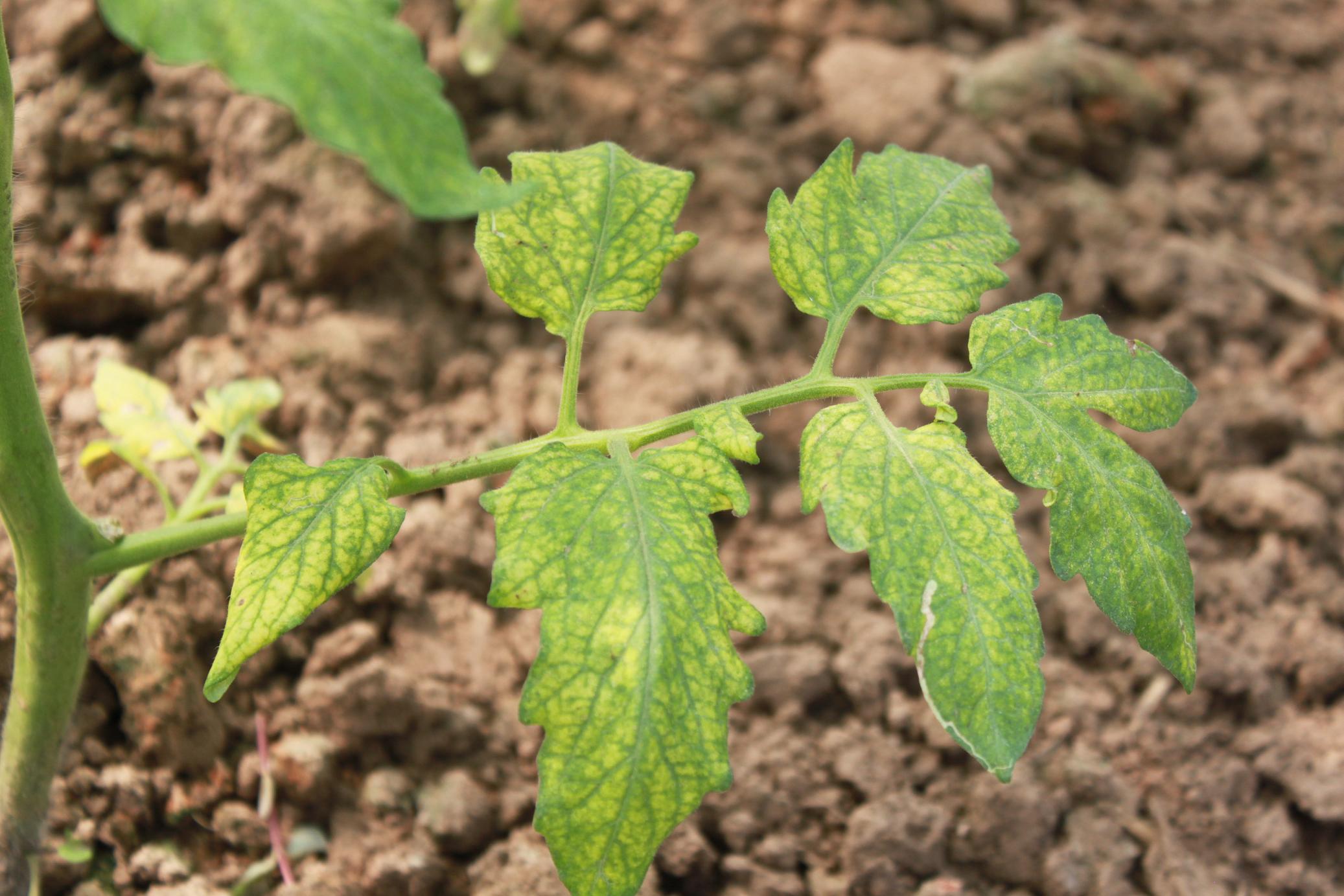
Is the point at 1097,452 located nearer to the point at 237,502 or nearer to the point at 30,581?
the point at 237,502

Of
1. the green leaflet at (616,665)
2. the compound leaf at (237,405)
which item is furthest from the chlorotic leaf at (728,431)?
the compound leaf at (237,405)

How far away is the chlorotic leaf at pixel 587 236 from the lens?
1.49 meters

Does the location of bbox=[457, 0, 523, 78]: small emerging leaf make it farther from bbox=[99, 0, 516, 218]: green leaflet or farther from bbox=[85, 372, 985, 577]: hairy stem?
bbox=[99, 0, 516, 218]: green leaflet

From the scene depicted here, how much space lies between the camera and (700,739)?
3.98 ft

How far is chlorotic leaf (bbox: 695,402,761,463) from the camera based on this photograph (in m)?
1.36

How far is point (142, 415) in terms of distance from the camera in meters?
1.98

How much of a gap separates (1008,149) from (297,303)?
1.85m

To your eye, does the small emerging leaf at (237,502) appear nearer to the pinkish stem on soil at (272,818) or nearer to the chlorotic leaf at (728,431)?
the pinkish stem on soil at (272,818)

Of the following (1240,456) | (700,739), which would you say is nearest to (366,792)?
(700,739)

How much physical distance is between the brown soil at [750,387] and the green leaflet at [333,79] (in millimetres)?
1258

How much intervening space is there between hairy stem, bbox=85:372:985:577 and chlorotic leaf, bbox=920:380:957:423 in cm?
2

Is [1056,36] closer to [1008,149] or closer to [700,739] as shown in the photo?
[1008,149]

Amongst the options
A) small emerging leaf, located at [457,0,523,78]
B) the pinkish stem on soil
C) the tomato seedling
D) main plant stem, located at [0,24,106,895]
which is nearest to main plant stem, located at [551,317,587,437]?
the tomato seedling

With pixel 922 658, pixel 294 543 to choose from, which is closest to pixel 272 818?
pixel 294 543
